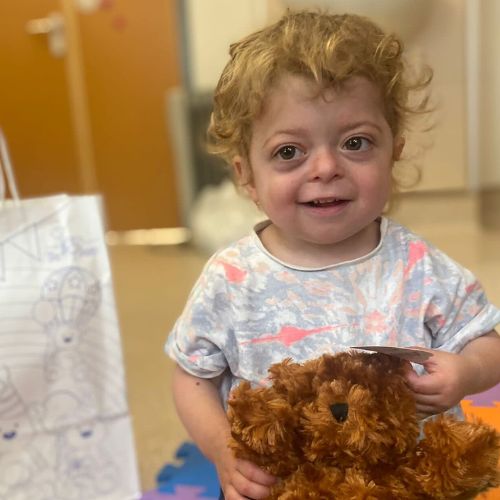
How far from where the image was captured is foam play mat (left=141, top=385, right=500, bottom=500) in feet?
3.14

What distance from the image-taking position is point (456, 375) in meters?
0.62

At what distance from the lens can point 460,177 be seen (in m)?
2.26

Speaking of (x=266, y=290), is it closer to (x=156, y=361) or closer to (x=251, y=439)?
(x=251, y=439)

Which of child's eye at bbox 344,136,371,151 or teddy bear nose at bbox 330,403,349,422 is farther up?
child's eye at bbox 344,136,371,151

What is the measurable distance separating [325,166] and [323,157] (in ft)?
0.04

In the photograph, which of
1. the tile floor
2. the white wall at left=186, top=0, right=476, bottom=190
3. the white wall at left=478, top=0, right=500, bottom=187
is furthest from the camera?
the white wall at left=478, top=0, right=500, bottom=187

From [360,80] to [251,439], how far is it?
1.07ft

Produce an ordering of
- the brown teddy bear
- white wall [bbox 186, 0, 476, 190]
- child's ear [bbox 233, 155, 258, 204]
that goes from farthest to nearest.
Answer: white wall [bbox 186, 0, 476, 190] < child's ear [bbox 233, 155, 258, 204] < the brown teddy bear

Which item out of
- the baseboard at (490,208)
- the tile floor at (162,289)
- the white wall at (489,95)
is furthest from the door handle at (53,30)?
the baseboard at (490,208)

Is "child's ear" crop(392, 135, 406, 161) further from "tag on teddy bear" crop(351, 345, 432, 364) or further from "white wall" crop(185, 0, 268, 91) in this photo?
"white wall" crop(185, 0, 268, 91)

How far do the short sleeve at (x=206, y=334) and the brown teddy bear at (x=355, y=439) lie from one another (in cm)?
15

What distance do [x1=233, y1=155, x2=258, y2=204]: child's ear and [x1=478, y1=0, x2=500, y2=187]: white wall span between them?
6.30 feet

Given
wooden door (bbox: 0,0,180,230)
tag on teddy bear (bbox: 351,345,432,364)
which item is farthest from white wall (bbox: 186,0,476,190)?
tag on teddy bear (bbox: 351,345,432,364)

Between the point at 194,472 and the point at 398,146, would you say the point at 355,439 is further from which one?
the point at 194,472
